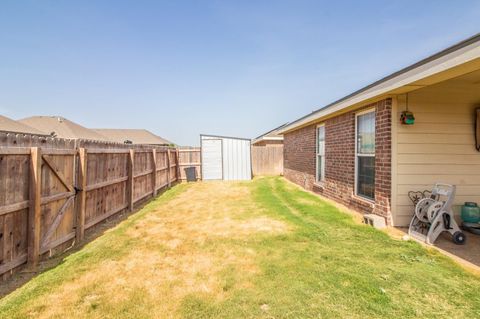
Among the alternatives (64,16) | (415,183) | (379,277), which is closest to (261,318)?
(379,277)

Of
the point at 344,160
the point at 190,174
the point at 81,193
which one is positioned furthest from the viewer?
the point at 190,174

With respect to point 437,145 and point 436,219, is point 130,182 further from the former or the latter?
point 437,145

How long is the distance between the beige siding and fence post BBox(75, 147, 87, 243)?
239 inches

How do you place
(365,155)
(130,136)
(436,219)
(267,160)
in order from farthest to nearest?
1. (130,136)
2. (267,160)
3. (365,155)
4. (436,219)

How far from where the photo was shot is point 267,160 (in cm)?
1639

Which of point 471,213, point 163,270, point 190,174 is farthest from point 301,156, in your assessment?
point 163,270

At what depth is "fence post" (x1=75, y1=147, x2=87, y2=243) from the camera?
436 cm

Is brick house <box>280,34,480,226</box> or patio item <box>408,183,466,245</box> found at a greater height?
brick house <box>280,34,480,226</box>

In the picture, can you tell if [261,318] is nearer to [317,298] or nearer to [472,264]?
[317,298]

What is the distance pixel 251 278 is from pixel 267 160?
13.6m

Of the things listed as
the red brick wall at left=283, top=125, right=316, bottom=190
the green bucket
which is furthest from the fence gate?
the red brick wall at left=283, top=125, right=316, bottom=190

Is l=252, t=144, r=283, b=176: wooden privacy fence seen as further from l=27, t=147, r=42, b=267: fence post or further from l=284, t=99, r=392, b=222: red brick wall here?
l=27, t=147, r=42, b=267: fence post

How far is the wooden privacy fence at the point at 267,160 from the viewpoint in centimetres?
1631

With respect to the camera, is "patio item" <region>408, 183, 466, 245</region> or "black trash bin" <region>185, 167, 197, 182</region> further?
"black trash bin" <region>185, 167, 197, 182</region>
